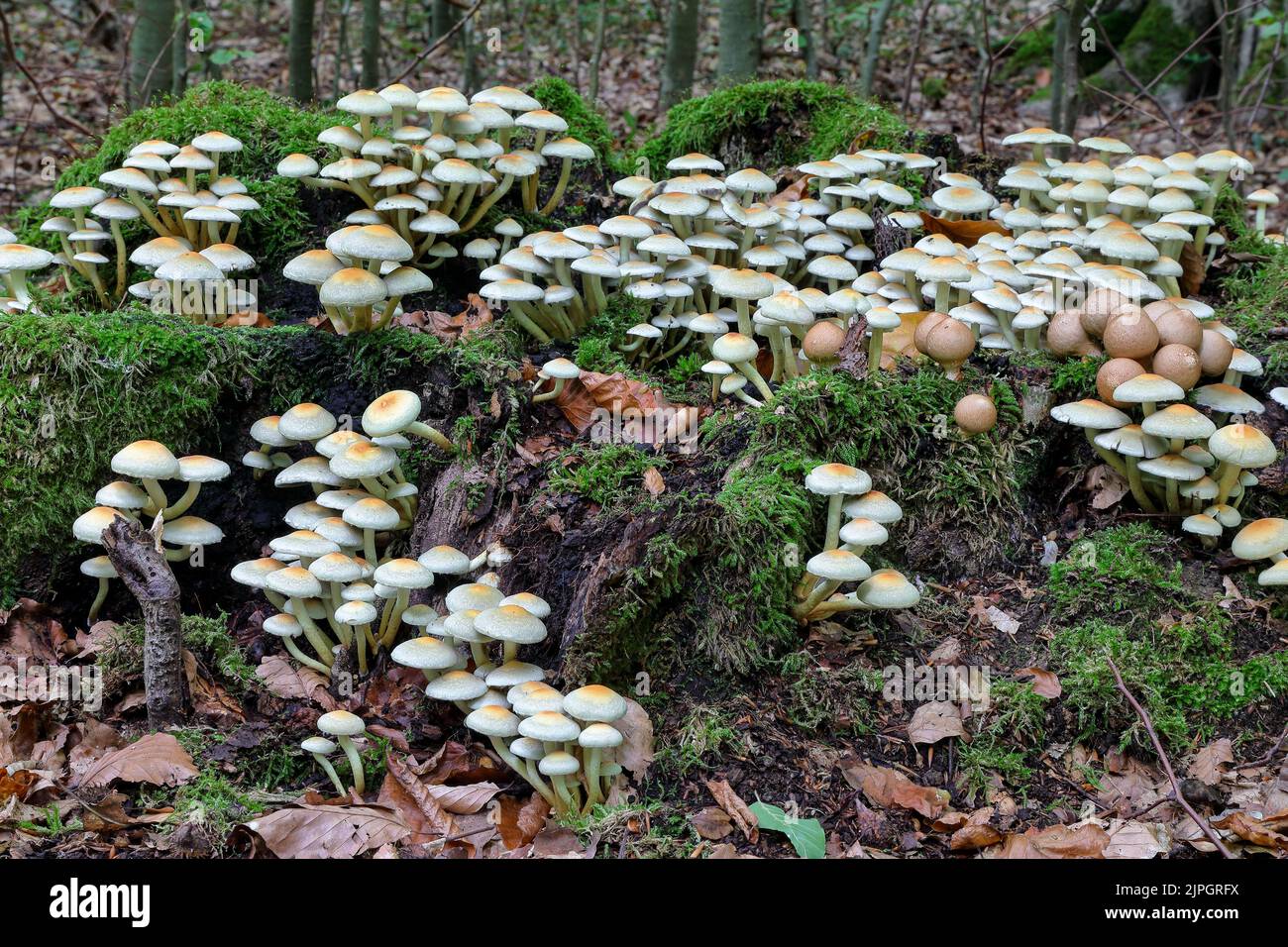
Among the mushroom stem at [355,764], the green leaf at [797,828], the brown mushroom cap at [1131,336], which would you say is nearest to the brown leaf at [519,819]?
the mushroom stem at [355,764]

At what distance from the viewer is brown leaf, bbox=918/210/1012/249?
22.6ft

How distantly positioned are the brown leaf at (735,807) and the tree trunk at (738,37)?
26.3 ft

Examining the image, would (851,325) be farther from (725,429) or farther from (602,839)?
(602,839)

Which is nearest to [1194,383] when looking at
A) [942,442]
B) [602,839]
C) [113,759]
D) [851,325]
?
[942,442]

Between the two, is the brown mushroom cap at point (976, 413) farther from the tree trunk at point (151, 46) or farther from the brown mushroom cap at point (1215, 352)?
the tree trunk at point (151, 46)

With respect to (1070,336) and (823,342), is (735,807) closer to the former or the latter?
(823,342)

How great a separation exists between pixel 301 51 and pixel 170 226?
19.2 feet

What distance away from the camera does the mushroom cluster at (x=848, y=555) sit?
460 centimetres

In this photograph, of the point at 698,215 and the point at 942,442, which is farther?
the point at 698,215

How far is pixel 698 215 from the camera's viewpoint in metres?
6.58

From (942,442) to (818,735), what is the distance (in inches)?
70.3

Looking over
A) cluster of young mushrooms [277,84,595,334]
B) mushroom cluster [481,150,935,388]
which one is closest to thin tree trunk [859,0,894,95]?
mushroom cluster [481,150,935,388]

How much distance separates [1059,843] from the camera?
4168 millimetres

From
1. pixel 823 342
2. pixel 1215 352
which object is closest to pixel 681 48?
pixel 823 342
